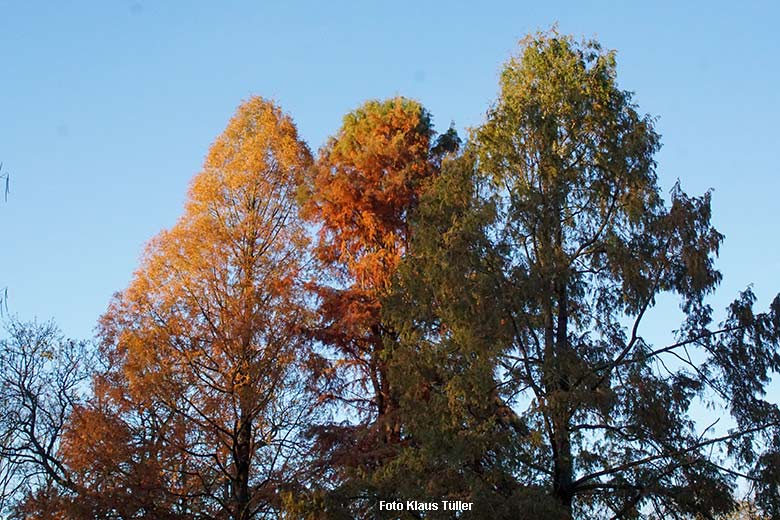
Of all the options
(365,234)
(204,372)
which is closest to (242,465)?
(204,372)

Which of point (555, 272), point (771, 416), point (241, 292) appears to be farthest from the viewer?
point (241, 292)

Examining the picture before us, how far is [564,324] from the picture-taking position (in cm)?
1261

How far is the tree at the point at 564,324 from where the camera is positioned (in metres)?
11.4

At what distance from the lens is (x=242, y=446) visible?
14.5 metres

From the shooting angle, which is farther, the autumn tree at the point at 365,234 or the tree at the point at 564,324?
the autumn tree at the point at 365,234

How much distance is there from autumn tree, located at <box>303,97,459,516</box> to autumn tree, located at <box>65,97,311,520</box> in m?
0.83

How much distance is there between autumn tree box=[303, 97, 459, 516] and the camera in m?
15.5

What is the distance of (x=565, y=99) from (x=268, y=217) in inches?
227

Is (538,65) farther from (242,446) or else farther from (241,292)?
(242,446)

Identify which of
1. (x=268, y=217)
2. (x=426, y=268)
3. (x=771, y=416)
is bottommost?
(x=771, y=416)

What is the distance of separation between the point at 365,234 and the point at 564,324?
217 inches

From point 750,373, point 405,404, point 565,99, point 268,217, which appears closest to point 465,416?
point 405,404

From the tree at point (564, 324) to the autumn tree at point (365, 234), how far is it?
2254 millimetres

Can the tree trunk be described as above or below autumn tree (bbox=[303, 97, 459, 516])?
below
